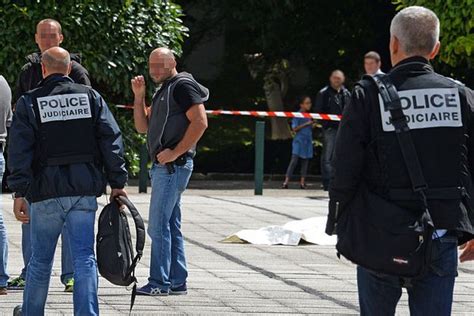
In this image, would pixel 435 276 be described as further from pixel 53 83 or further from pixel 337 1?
pixel 337 1

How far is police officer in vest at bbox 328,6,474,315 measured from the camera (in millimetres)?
4953

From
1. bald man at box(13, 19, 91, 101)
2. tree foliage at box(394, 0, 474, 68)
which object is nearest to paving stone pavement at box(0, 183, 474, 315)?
bald man at box(13, 19, 91, 101)

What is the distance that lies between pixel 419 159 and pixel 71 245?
8.35 ft

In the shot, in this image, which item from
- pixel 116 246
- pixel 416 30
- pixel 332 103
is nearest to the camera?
A: pixel 416 30

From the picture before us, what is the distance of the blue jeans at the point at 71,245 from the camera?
22.3 ft

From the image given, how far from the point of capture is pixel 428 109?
16.3 ft

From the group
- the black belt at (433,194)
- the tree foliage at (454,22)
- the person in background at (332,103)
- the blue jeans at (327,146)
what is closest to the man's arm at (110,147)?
the black belt at (433,194)

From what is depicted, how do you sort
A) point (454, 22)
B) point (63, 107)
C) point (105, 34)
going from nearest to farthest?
point (63, 107)
point (454, 22)
point (105, 34)

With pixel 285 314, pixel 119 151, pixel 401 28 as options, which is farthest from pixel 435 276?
pixel 285 314

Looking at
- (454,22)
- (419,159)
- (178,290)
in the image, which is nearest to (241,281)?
(178,290)

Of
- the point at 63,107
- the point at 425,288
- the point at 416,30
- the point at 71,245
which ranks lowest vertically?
the point at 71,245

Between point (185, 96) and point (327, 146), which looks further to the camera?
point (327, 146)

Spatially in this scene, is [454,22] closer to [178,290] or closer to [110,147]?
[178,290]

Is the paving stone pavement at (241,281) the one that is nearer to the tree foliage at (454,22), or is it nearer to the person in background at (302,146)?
the tree foliage at (454,22)
